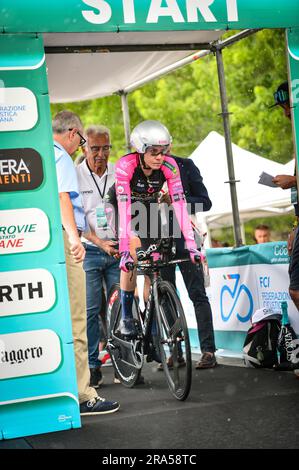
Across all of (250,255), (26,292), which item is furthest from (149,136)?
(250,255)

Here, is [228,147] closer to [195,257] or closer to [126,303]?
[126,303]

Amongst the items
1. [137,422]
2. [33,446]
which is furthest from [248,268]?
[33,446]

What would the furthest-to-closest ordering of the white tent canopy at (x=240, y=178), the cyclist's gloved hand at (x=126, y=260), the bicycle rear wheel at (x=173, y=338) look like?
the white tent canopy at (x=240, y=178), the cyclist's gloved hand at (x=126, y=260), the bicycle rear wheel at (x=173, y=338)

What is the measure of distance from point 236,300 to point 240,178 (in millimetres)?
8598

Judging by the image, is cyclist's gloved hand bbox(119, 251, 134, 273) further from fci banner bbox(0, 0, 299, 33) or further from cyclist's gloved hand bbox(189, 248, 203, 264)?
fci banner bbox(0, 0, 299, 33)

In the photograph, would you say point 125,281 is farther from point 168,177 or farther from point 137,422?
point 137,422

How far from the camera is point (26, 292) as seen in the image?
6.71 meters

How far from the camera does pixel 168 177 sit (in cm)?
808

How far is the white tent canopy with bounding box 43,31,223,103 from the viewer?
8766mm

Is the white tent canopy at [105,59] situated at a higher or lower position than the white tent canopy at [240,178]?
higher

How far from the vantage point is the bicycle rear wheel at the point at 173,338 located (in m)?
7.36

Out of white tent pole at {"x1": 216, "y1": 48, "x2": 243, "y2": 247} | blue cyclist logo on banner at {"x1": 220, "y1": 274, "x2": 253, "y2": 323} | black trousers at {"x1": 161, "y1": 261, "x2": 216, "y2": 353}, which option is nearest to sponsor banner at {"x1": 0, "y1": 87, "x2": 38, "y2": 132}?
black trousers at {"x1": 161, "y1": 261, "x2": 216, "y2": 353}

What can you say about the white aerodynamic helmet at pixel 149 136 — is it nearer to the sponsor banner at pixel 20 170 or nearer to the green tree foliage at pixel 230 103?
the sponsor banner at pixel 20 170

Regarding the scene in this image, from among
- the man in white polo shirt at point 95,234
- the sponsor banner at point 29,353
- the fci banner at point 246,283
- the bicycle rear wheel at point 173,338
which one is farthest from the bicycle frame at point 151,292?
the fci banner at point 246,283
